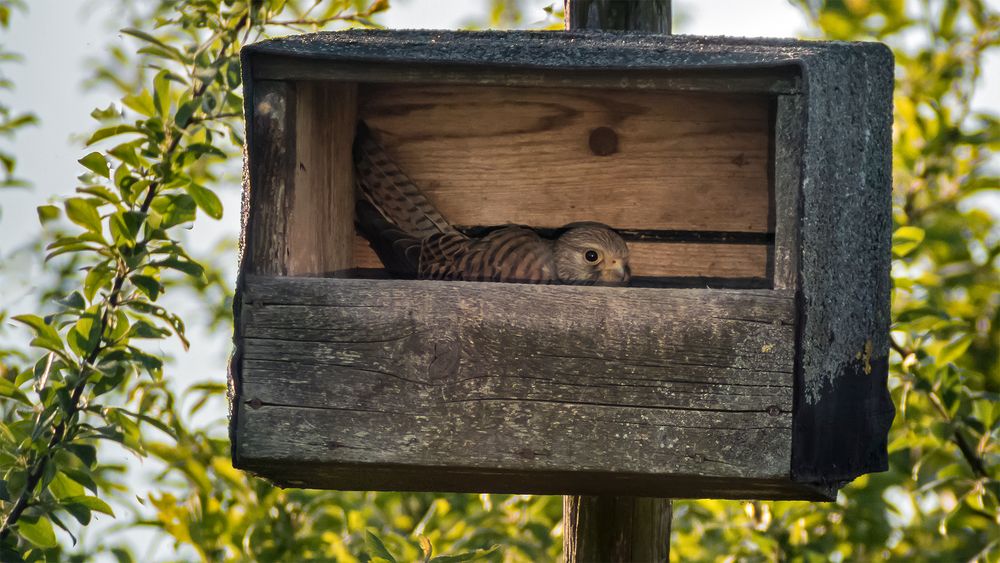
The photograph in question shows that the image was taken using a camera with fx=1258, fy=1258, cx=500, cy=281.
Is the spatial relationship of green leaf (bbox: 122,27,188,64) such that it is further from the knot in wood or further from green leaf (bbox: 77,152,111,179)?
the knot in wood

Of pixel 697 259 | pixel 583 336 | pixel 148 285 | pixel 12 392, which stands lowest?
pixel 12 392

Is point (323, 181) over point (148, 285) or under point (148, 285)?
over

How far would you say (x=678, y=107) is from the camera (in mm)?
3389

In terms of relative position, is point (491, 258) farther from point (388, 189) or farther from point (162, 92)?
point (162, 92)

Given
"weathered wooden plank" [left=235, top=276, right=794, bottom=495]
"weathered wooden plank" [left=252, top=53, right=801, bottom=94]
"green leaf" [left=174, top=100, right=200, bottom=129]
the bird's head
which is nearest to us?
"weathered wooden plank" [left=235, top=276, right=794, bottom=495]

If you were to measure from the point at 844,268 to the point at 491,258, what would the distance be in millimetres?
1059

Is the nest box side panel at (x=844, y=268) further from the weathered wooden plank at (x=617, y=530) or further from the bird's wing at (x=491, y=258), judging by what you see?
the bird's wing at (x=491, y=258)

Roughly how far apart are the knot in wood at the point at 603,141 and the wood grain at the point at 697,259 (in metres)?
0.29

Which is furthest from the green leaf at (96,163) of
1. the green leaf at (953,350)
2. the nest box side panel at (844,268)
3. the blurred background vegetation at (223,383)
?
the green leaf at (953,350)

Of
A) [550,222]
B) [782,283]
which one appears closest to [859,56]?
[782,283]

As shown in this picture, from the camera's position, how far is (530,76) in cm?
245

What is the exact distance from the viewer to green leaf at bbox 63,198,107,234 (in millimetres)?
2799

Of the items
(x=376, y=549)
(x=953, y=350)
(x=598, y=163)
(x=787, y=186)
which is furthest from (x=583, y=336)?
(x=953, y=350)

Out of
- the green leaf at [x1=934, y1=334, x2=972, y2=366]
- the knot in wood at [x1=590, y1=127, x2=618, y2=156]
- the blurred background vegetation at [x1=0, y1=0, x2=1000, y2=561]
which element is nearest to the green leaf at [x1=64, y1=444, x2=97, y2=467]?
the blurred background vegetation at [x1=0, y1=0, x2=1000, y2=561]
